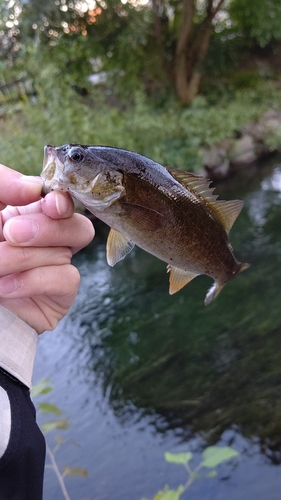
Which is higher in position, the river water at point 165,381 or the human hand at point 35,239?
the human hand at point 35,239

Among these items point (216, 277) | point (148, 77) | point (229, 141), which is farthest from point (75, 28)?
point (216, 277)

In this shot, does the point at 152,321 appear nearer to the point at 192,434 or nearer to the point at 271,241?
the point at 192,434

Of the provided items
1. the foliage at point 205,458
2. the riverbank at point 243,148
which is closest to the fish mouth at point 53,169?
the foliage at point 205,458

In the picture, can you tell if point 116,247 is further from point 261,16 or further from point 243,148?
point 261,16

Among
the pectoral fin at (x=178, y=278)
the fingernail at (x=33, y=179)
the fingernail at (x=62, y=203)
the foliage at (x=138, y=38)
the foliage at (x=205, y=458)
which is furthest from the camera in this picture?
the foliage at (x=138, y=38)

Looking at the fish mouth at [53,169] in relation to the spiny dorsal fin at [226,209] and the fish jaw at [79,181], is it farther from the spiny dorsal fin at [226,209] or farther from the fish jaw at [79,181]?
the spiny dorsal fin at [226,209]

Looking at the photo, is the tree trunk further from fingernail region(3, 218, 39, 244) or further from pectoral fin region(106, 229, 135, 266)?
fingernail region(3, 218, 39, 244)

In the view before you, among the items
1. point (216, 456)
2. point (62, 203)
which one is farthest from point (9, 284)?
point (216, 456)
